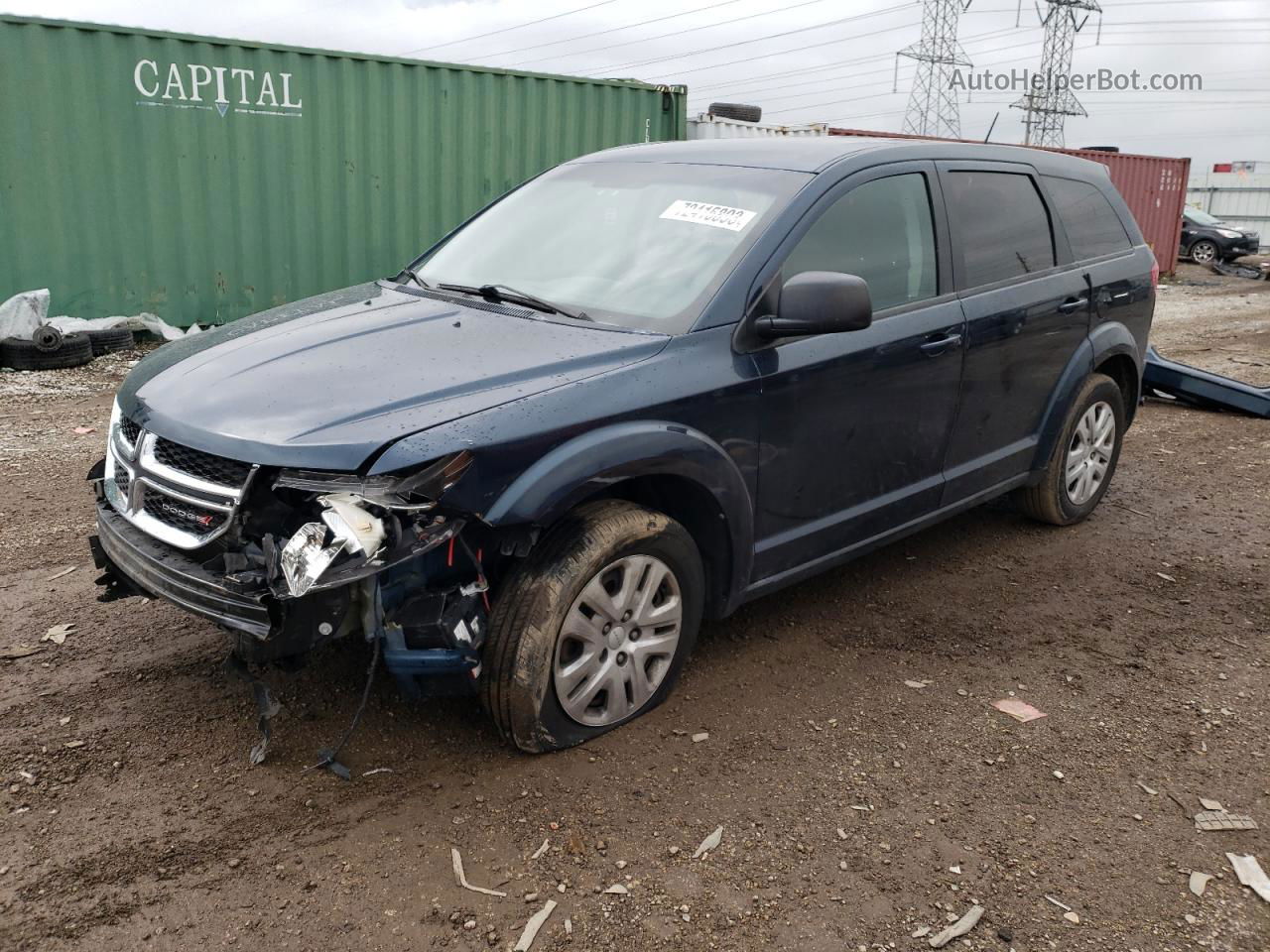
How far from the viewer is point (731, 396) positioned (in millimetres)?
3262

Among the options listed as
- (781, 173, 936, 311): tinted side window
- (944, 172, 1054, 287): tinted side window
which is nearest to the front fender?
(781, 173, 936, 311): tinted side window

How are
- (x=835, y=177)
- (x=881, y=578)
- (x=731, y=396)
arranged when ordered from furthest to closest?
(x=881, y=578), (x=835, y=177), (x=731, y=396)

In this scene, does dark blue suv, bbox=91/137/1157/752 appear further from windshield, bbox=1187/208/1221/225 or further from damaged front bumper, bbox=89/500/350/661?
windshield, bbox=1187/208/1221/225

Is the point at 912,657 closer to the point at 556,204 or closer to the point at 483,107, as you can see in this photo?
the point at 556,204

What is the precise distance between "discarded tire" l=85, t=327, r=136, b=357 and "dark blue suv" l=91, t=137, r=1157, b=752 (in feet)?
19.2

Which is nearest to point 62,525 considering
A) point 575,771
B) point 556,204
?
point 556,204

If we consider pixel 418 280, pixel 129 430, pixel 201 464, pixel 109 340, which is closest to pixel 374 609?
pixel 201 464

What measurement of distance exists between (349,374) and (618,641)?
3.52 ft

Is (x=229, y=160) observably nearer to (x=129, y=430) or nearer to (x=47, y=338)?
(x=47, y=338)

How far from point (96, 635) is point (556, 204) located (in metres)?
2.26

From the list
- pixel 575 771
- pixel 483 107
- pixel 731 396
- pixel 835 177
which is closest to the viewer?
pixel 575 771

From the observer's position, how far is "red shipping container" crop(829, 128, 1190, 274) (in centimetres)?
2142

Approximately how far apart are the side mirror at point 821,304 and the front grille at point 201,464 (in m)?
1.60

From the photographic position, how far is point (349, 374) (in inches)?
116
